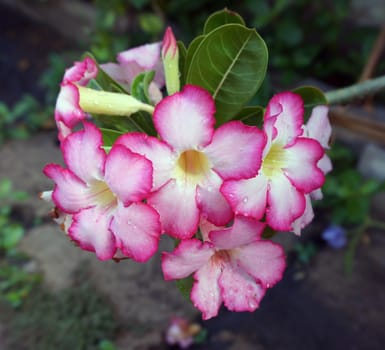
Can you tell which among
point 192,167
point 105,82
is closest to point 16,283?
point 105,82

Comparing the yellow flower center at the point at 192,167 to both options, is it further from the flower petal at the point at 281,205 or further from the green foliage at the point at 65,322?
the green foliage at the point at 65,322

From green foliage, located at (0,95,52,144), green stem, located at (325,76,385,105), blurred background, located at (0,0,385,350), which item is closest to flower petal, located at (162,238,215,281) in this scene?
green stem, located at (325,76,385,105)

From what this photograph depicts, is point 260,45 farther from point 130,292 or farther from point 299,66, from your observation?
point 299,66

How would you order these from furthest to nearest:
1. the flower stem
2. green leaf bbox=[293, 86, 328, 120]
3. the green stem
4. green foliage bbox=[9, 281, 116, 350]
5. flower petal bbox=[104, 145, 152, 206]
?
green foliage bbox=[9, 281, 116, 350]
the green stem
green leaf bbox=[293, 86, 328, 120]
the flower stem
flower petal bbox=[104, 145, 152, 206]

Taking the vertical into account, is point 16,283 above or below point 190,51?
below

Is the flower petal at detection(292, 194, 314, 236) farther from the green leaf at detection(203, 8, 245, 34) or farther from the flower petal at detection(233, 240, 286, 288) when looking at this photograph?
the green leaf at detection(203, 8, 245, 34)

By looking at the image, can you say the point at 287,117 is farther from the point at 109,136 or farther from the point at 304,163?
the point at 109,136

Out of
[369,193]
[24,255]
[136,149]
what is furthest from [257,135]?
[24,255]
